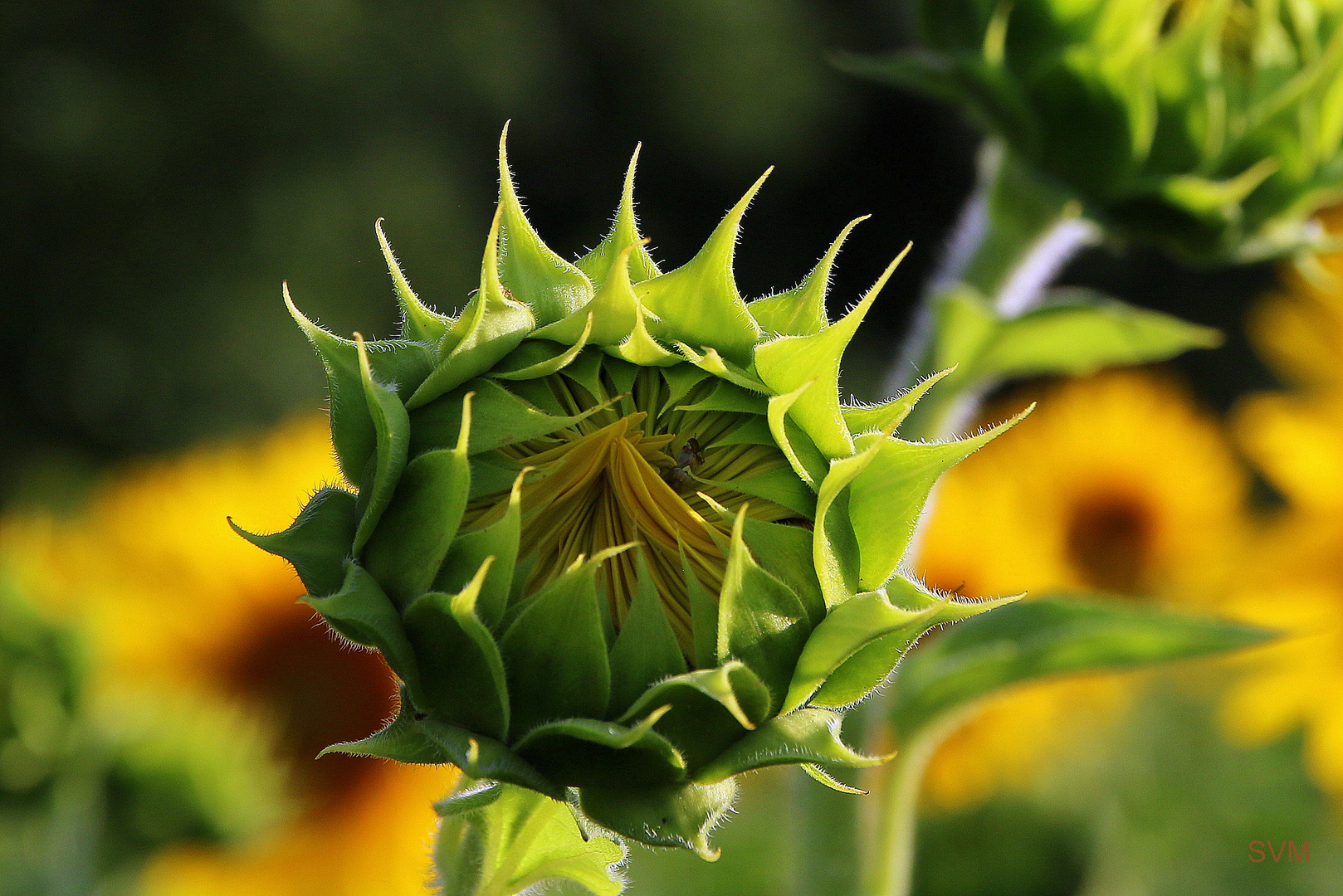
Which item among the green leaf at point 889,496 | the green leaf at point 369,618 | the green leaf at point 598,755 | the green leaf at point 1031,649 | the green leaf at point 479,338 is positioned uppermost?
the green leaf at point 479,338

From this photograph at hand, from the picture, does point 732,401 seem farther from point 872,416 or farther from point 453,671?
point 453,671

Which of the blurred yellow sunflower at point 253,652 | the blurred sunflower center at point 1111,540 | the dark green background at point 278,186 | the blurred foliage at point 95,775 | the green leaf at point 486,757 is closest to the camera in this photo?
the green leaf at point 486,757

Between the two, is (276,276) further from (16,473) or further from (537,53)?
(537,53)

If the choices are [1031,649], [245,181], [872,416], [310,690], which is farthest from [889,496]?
[245,181]

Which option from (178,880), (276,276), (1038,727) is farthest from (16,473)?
(1038,727)

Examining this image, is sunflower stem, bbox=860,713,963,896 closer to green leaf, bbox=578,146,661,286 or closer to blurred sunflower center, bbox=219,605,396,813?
green leaf, bbox=578,146,661,286

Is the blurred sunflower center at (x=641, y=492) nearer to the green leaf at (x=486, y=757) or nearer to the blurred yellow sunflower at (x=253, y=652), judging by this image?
the green leaf at (x=486, y=757)

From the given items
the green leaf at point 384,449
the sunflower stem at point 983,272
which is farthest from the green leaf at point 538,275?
the sunflower stem at point 983,272
